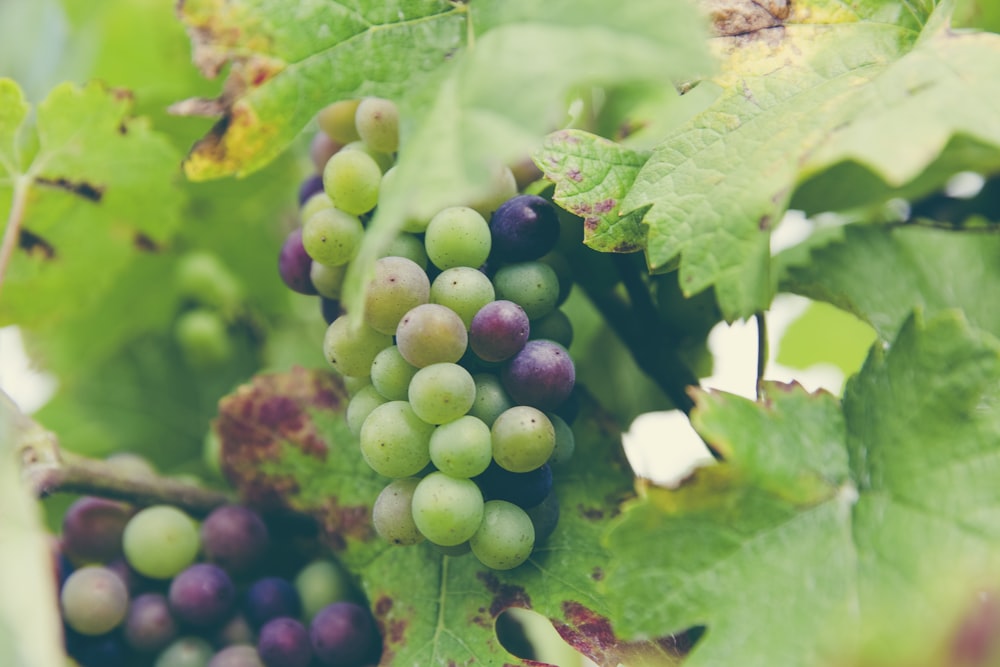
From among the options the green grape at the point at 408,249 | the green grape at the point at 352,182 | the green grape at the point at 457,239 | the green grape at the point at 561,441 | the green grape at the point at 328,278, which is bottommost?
the green grape at the point at 561,441

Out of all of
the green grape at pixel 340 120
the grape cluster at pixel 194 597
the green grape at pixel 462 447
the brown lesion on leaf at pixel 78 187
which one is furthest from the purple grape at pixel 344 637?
the brown lesion on leaf at pixel 78 187

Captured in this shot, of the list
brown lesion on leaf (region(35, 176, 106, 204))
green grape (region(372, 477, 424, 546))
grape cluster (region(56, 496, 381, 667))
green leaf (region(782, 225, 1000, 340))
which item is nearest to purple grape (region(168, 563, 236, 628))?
grape cluster (region(56, 496, 381, 667))

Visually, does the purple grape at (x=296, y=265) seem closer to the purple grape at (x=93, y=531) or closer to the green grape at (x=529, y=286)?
the green grape at (x=529, y=286)

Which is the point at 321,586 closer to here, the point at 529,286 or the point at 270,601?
the point at 270,601

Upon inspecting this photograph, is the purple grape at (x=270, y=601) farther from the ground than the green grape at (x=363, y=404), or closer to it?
closer to it

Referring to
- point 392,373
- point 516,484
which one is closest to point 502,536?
point 516,484

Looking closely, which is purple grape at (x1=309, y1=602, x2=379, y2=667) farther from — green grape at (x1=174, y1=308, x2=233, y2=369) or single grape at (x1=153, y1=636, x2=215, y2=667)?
green grape at (x1=174, y1=308, x2=233, y2=369)

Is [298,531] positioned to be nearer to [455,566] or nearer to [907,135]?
[455,566]
